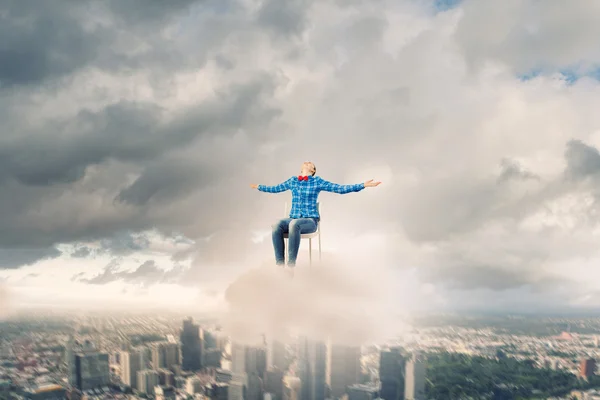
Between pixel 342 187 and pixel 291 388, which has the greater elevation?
pixel 342 187

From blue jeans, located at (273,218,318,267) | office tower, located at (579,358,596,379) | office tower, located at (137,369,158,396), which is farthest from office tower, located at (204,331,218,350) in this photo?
office tower, located at (579,358,596,379)

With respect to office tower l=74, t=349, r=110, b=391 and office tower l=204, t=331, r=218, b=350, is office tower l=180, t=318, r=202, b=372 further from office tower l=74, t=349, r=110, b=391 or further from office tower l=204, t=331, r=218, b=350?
office tower l=74, t=349, r=110, b=391

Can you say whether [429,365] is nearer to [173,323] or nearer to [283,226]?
[173,323]

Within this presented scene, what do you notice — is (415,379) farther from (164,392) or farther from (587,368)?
(587,368)

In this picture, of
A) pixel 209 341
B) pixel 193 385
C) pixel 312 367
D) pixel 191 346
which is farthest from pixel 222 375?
pixel 312 367

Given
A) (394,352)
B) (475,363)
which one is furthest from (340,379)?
(475,363)
